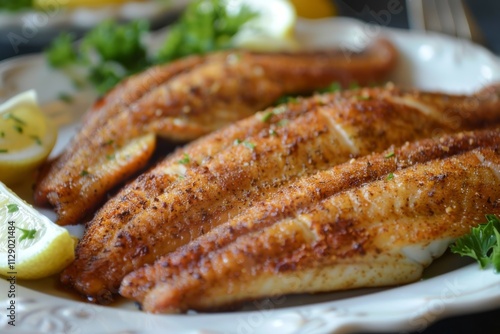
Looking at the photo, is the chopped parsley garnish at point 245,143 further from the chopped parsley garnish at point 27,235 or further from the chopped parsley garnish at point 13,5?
the chopped parsley garnish at point 13,5

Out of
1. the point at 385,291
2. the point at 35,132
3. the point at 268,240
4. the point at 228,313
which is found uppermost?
the point at 35,132

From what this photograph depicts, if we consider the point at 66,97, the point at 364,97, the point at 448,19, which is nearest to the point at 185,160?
the point at 364,97

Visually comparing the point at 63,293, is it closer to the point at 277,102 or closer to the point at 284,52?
the point at 277,102

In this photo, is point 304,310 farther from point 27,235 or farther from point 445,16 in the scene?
point 445,16

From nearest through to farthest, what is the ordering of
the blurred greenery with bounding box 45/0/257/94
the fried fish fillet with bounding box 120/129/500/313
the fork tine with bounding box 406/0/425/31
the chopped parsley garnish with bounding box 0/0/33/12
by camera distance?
the fried fish fillet with bounding box 120/129/500/313 < the blurred greenery with bounding box 45/0/257/94 < the chopped parsley garnish with bounding box 0/0/33/12 < the fork tine with bounding box 406/0/425/31

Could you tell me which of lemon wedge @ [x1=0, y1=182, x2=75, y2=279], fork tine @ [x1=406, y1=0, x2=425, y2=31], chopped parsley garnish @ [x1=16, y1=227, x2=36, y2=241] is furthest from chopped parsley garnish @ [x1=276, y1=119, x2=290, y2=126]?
fork tine @ [x1=406, y1=0, x2=425, y2=31]

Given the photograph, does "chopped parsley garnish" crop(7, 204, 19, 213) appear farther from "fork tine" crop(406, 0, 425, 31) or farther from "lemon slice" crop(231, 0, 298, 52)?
"fork tine" crop(406, 0, 425, 31)

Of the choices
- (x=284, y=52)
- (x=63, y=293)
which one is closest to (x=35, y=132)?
(x=63, y=293)
